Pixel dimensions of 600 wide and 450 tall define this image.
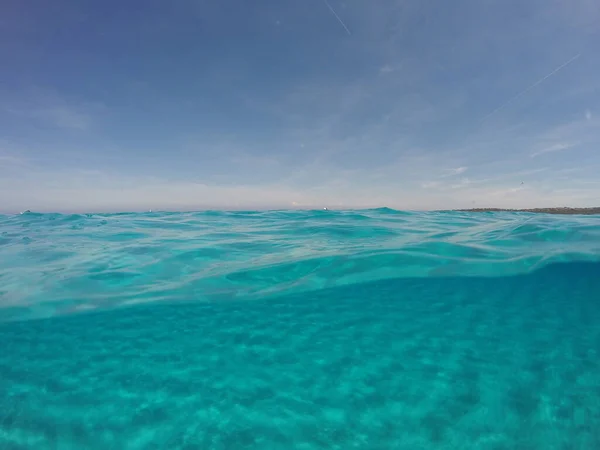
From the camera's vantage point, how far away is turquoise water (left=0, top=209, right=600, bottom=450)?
3621 millimetres

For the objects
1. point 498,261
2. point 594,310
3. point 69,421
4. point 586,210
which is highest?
point 586,210

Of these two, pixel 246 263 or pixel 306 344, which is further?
pixel 246 263

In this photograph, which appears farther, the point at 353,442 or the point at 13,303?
the point at 13,303

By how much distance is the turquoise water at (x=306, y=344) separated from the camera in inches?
143

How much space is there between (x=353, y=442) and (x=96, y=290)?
23.6 ft

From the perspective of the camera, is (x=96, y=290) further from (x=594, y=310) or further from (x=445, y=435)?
(x=594, y=310)

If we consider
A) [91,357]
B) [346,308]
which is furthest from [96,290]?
[346,308]

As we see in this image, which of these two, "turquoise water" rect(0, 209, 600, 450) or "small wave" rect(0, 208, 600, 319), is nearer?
"turquoise water" rect(0, 209, 600, 450)

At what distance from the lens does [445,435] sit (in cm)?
347

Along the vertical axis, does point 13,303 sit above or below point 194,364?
above

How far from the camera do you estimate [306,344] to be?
566 cm

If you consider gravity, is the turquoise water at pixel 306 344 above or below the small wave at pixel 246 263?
below

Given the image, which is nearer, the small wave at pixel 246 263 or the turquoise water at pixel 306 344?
the turquoise water at pixel 306 344

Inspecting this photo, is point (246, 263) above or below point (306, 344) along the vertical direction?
above
